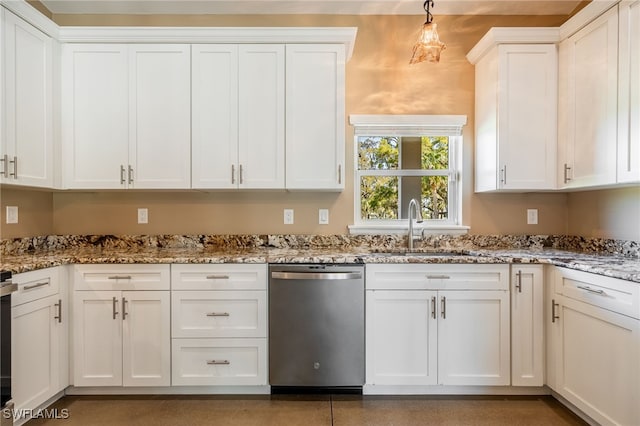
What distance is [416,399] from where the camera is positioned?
7.39 ft

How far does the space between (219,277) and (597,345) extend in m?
2.15

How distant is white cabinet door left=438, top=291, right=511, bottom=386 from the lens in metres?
2.25

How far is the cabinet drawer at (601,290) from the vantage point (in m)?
1.65

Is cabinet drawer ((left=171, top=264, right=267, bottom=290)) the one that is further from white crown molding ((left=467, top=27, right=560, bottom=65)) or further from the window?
white crown molding ((left=467, top=27, right=560, bottom=65))

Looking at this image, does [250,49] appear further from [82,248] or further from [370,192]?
[82,248]

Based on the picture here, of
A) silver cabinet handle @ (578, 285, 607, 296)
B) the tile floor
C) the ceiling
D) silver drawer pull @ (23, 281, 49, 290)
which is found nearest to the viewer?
silver cabinet handle @ (578, 285, 607, 296)

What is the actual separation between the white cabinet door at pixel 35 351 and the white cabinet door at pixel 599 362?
9.98 ft

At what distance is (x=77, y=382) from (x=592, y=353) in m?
3.03

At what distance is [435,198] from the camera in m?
3.00

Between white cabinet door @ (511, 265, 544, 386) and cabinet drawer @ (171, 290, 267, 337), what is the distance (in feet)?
5.24

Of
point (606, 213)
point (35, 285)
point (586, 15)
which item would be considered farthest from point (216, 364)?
point (586, 15)

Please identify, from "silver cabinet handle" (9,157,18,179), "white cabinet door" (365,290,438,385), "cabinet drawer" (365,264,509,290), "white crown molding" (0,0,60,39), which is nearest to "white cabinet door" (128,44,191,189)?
"white crown molding" (0,0,60,39)

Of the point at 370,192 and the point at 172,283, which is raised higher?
the point at 370,192

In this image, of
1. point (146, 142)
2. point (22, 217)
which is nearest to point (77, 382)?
point (22, 217)
